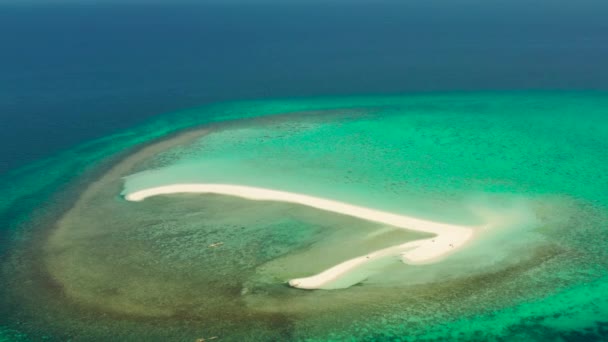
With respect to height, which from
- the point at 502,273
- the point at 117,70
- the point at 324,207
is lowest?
the point at 502,273

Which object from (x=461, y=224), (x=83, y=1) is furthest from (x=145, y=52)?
(x=83, y=1)

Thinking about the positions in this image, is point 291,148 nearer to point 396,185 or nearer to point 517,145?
point 396,185

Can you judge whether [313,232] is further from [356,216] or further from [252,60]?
[252,60]

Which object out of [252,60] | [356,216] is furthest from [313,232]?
[252,60]

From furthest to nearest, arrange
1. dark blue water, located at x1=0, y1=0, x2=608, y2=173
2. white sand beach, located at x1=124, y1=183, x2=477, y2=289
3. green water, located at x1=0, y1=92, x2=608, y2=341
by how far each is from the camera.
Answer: dark blue water, located at x1=0, y1=0, x2=608, y2=173 → white sand beach, located at x1=124, y1=183, x2=477, y2=289 → green water, located at x1=0, y1=92, x2=608, y2=341

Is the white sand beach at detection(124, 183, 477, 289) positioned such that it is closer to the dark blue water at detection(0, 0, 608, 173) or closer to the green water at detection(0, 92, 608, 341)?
the green water at detection(0, 92, 608, 341)

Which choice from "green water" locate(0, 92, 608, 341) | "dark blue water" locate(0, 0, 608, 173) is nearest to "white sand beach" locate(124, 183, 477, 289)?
"green water" locate(0, 92, 608, 341)
